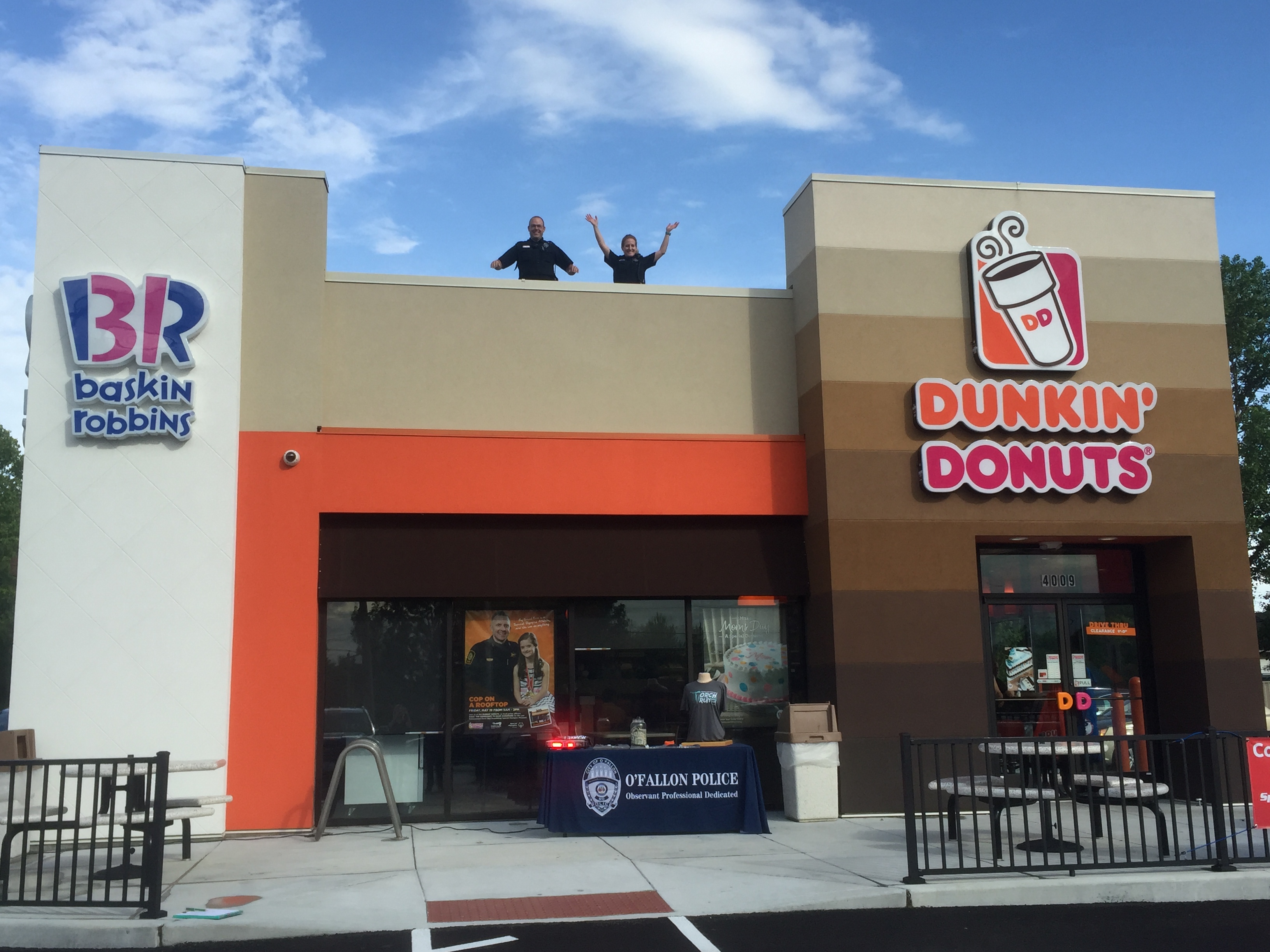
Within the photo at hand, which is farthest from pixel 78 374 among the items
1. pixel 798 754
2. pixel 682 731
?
pixel 798 754

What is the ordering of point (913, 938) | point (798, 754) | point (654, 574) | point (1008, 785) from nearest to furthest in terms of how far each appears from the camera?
point (913, 938)
point (1008, 785)
point (798, 754)
point (654, 574)

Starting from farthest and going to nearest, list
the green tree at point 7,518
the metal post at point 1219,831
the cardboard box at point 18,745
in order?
the green tree at point 7,518, the cardboard box at point 18,745, the metal post at point 1219,831

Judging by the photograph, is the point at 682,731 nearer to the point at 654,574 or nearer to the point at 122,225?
the point at 654,574

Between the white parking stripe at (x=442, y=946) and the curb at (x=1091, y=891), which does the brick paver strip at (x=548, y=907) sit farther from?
the curb at (x=1091, y=891)

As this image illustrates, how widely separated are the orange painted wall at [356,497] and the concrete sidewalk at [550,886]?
4.56ft

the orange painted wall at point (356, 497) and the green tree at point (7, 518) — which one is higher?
the green tree at point (7, 518)

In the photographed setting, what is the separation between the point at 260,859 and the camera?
10789 mm

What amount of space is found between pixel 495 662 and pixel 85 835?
4717 mm

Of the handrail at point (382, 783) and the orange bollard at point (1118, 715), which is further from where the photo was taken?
the orange bollard at point (1118, 715)

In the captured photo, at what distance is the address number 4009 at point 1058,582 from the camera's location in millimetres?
14633

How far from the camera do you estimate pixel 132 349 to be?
42.6 ft

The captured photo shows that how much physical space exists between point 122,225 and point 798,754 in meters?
10.0

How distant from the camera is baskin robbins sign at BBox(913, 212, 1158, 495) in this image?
542 inches

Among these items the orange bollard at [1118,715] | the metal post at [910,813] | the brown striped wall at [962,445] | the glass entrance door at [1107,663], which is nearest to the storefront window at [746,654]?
the brown striped wall at [962,445]
